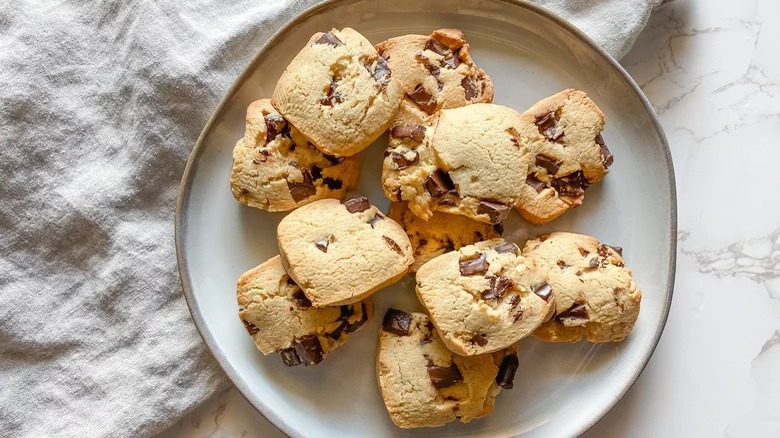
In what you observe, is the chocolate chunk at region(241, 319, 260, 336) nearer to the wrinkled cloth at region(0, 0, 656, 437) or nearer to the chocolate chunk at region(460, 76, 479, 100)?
the wrinkled cloth at region(0, 0, 656, 437)

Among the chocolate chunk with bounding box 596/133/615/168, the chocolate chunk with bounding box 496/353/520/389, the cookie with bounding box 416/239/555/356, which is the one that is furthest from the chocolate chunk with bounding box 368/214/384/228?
the chocolate chunk with bounding box 596/133/615/168

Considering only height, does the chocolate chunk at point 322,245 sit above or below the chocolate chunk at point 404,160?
below

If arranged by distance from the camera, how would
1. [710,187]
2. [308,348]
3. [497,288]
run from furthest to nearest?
[710,187] → [308,348] → [497,288]

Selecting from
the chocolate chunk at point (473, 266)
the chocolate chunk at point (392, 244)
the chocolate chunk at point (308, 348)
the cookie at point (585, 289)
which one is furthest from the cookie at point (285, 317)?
the cookie at point (585, 289)

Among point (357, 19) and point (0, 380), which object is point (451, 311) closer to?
point (357, 19)

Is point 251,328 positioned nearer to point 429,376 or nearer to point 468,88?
point 429,376

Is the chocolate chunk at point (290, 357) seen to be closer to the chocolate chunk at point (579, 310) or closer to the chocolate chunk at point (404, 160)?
the chocolate chunk at point (404, 160)

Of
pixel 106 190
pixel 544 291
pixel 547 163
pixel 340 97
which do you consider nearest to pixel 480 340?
pixel 544 291
